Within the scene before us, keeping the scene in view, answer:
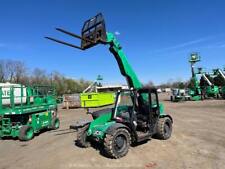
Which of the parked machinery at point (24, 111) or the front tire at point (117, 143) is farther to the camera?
the parked machinery at point (24, 111)

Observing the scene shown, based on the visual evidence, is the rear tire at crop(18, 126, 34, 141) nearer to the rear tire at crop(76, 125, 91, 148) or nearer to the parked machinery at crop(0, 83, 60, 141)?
the parked machinery at crop(0, 83, 60, 141)

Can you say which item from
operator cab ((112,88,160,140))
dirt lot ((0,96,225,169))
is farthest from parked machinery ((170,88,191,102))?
operator cab ((112,88,160,140))

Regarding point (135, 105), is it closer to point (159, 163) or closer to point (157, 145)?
point (157, 145)

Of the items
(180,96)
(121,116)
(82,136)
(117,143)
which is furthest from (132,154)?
(180,96)

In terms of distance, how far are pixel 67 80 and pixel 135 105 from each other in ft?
284

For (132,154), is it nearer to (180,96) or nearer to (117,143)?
(117,143)

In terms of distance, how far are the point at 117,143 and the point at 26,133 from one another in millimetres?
5318

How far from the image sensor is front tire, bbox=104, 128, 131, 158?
782cm

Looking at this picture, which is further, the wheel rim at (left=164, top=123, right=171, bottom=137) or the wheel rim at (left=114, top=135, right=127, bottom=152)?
the wheel rim at (left=164, top=123, right=171, bottom=137)

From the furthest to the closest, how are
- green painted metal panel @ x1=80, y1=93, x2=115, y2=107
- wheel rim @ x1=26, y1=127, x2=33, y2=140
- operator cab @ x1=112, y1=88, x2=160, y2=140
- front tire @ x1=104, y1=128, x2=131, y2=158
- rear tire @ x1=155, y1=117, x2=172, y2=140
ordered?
1. green painted metal panel @ x1=80, y1=93, x2=115, y2=107
2. wheel rim @ x1=26, y1=127, x2=33, y2=140
3. rear tire @ x1=155, y1=117, x2=172, y2=140
4. operator cab @ x1=112, y1=88, x2=160, y2=140
5. front tire @ x1=104, y1=128, x2=131, y2=158

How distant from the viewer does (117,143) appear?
8086 millimetres

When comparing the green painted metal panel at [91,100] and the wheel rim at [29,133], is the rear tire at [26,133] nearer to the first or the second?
the wheel rim at [29,133]

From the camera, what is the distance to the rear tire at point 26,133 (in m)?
11.5

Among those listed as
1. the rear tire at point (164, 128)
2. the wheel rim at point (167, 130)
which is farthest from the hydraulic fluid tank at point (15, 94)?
the wheel rim at point (167, 130)
